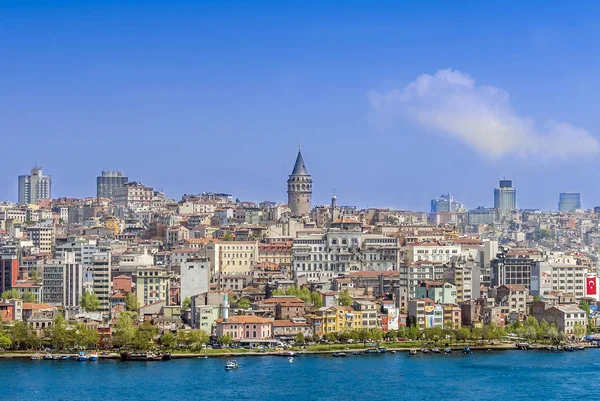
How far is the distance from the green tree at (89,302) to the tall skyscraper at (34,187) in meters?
43.0

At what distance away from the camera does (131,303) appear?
34375mm

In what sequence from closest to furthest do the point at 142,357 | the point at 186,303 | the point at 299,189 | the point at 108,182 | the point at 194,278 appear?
the point at 142,357 → the point at 186,303 → the point at 194,278 → the point at 299,189 → the point at 108,182

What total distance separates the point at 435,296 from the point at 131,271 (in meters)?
8.30

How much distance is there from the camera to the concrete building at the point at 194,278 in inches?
1388

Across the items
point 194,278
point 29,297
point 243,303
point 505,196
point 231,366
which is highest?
point 505,196

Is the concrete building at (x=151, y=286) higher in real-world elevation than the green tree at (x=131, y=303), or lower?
higher

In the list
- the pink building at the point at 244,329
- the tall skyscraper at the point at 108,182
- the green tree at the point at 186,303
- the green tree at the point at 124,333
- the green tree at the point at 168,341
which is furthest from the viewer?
the tall skyscraper at the point at 108,182

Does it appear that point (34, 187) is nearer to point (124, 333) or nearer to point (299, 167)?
point (299, 167)

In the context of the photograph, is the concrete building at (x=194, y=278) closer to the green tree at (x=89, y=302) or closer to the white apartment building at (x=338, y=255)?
the green tree at (x=89, y=302)

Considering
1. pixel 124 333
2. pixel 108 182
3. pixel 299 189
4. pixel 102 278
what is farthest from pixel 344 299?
pixel 108 182

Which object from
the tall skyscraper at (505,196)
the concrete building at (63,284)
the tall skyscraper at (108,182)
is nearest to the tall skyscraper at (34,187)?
the tall skyscraper at (108,182)

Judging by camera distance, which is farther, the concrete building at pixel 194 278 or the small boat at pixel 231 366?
the concrete building at pixel 194 278

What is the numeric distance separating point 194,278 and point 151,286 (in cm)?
103

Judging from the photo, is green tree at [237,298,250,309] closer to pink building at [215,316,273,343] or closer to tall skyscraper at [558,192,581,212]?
pink building at [215,316,273,343]
